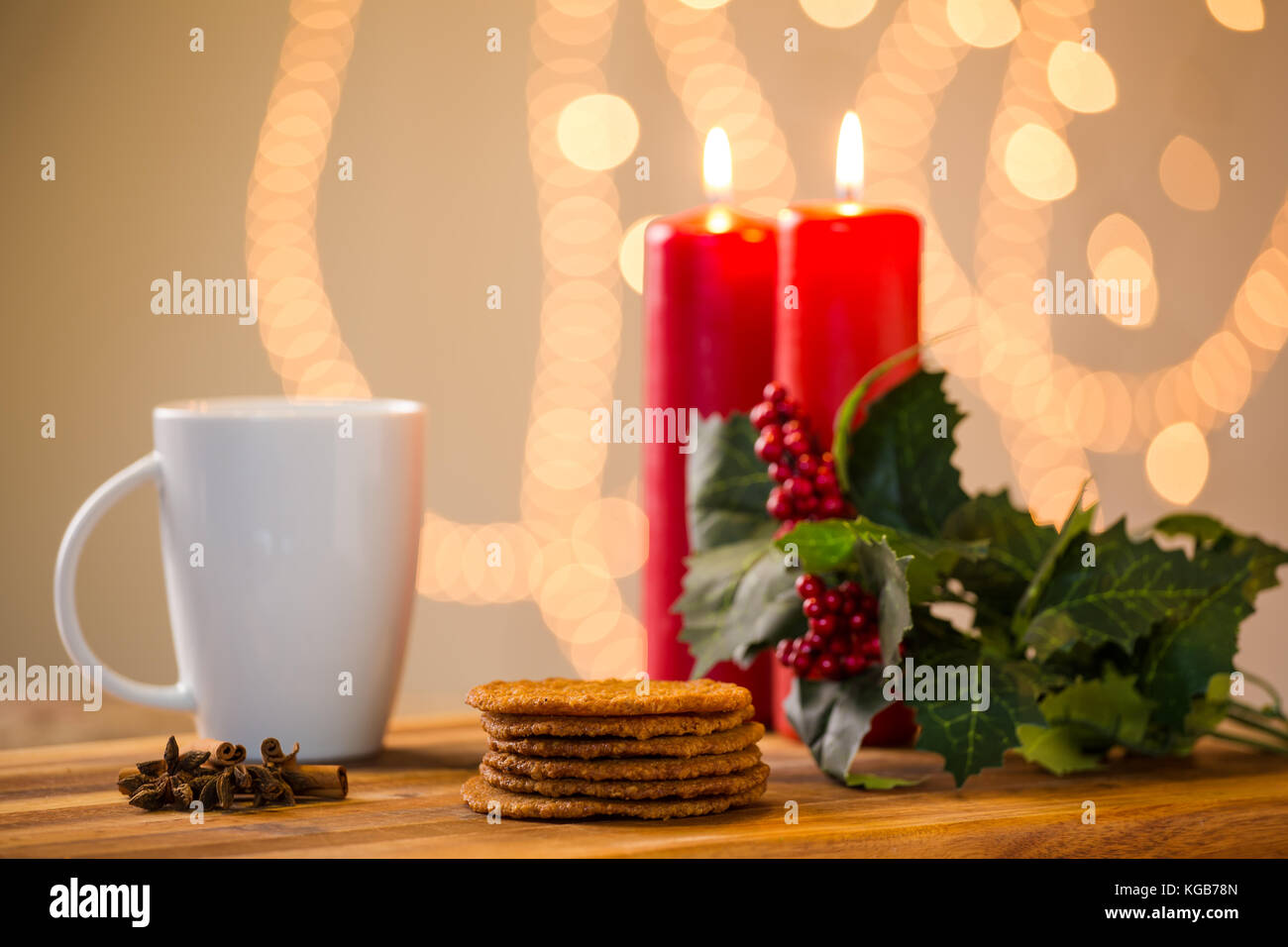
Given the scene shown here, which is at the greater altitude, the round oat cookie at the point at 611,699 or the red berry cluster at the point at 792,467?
the red berry cluster at the point at 792,467

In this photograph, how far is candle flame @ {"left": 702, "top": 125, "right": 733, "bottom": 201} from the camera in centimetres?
75

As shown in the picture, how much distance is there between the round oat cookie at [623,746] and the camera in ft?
1.69

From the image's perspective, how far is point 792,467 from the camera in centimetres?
64

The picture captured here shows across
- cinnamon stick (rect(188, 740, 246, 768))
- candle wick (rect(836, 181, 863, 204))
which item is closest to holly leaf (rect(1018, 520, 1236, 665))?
candle wick (rect(836, 181, 863, 204))

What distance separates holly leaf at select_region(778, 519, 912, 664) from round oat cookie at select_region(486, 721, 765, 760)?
88 mm

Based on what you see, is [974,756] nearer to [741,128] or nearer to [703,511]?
[703,511]

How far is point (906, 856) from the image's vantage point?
0.50m

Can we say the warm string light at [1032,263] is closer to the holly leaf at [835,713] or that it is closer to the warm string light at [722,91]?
the warm string light at [722,91]

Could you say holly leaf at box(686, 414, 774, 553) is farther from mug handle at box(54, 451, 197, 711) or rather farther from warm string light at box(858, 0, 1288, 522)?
warm string light at box(858, 0, 1288, 522)

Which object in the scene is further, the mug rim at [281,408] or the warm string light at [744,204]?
the warm string light at [744,204]

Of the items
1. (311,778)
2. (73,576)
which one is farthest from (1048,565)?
(73,576)

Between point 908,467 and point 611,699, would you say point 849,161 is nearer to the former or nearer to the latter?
point 908,467

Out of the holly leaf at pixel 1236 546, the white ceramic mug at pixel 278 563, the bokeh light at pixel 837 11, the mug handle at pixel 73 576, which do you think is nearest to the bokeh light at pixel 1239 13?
the bokeh light at pixel 837 11
